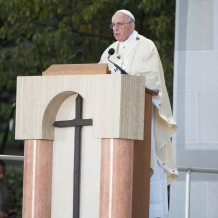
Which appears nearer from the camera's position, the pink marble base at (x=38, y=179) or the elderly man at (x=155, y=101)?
the pink marble base at (x=38, y=179)

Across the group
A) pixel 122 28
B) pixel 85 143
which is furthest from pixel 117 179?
pixel 122 28

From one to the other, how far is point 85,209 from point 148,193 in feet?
1.84

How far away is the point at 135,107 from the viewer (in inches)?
251

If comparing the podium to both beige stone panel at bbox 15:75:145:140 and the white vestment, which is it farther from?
the white vestment

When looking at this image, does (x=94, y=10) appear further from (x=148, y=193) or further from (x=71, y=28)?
(x=148, y=193)

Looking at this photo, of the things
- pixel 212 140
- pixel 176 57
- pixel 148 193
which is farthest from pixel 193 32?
pixel 148 193

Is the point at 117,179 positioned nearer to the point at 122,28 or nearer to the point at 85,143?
the point at 85,143

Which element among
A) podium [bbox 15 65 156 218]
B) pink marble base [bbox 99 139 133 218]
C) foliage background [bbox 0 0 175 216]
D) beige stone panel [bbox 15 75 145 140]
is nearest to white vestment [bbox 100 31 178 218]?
podium [bbox 15 65 156 218]

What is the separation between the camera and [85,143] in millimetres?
6523

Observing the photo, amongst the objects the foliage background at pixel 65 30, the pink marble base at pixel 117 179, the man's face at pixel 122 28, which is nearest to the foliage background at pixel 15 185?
the foliage background at pixel 65 30

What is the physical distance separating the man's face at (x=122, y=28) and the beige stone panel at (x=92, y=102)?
1.03m

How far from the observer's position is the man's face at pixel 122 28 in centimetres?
734

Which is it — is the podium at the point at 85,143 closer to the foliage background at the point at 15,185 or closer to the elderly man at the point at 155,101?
the elderly man at the point at 155,101

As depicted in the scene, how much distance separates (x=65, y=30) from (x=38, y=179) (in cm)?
699
